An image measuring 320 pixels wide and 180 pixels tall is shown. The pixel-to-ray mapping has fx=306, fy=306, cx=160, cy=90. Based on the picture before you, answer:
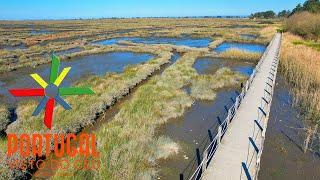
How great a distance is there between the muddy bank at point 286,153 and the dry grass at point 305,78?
2.51ft

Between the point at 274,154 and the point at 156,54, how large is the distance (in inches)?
1167

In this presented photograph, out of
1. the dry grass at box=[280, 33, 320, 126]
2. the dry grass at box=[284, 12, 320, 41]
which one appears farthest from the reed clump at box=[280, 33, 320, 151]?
the dry grass at box=[284, 12, 320, 41]

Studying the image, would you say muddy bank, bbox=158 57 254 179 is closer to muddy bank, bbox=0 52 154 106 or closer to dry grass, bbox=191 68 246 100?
dry grass, bbox=191 68 246 100

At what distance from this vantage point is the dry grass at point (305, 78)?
57.1 ft

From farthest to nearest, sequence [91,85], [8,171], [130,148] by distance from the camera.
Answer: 1. [91,85]
2. [130,148]
3. [8,171]

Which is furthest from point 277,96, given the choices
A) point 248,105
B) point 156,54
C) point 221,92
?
point 156,54

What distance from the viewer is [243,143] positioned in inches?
449

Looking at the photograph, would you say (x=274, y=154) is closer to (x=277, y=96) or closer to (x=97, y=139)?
(x=97, y=139)

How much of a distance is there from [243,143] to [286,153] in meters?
2.94

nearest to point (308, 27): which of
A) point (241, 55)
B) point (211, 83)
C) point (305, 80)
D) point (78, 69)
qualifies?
point (241, 55)

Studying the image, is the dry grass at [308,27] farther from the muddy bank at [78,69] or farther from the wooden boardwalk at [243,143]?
the wooden boardwalk at [243,143]

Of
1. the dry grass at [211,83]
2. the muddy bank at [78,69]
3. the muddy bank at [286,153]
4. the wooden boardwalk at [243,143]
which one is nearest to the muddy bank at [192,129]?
the dry grass at [211,83]

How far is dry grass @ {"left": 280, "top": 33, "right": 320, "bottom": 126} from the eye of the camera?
17413 millimetres

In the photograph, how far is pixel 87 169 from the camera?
35.5 feet
